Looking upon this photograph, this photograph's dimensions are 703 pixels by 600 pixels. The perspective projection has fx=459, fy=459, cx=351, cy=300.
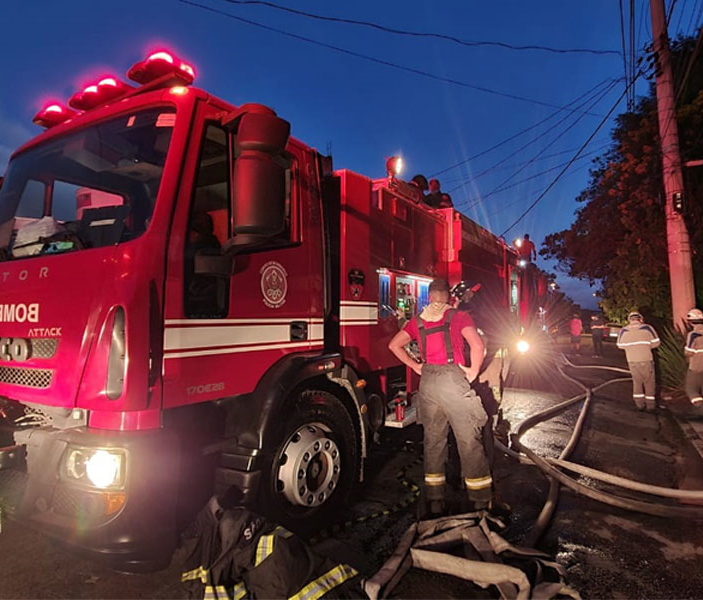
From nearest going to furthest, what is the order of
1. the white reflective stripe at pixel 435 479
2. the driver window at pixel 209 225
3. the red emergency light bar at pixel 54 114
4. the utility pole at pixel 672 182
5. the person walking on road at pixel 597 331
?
1. the driver window at pixel 209 225
2. the red emergency light bar at pixel 54 114
3. the white reflective stripe at pixel 435 479
4. the utility pole at pixel 672 182
5. the person walking on road at pixel 597 331

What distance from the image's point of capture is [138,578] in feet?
8.54

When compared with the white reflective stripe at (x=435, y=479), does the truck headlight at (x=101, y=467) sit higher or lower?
higher

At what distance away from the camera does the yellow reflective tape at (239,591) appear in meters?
2.13

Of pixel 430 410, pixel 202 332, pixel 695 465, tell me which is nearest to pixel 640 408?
pixel 695 465

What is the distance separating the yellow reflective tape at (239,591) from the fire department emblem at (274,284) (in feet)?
4.94

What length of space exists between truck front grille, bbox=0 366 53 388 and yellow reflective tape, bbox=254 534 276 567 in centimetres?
133

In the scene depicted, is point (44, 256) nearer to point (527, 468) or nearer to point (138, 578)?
point (138, 578)

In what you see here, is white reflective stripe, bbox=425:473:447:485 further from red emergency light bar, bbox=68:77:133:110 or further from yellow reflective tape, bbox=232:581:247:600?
red emergency light bar, bbox=68:77:133:110

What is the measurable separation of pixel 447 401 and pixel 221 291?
1889mm

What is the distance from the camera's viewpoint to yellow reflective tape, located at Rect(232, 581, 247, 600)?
213cm

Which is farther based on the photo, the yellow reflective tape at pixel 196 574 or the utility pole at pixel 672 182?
the utility pole at pixel 672 182

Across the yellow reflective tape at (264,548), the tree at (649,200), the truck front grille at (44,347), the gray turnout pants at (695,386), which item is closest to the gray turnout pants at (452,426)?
the yellow reflective tape at (264,548)

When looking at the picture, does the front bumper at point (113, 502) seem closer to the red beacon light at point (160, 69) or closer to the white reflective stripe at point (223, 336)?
the white reflective stripe at point (223, 336)

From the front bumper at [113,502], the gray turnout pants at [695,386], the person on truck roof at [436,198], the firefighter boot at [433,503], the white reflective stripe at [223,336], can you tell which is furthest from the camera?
the gray turnout pants at [695,386]
